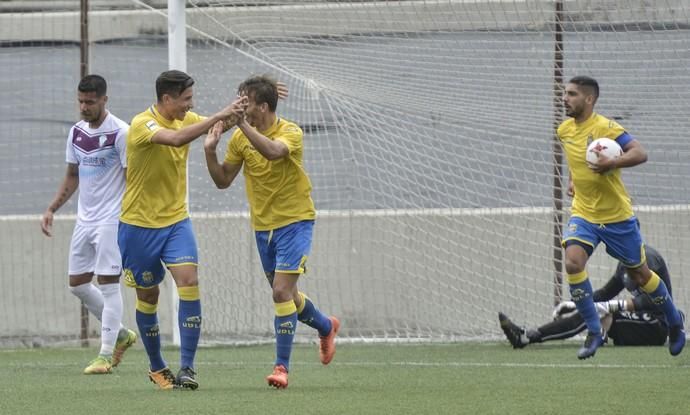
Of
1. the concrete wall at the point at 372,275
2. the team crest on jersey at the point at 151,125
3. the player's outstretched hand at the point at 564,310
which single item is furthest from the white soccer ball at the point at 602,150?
the concrete wall at the point at 372,275

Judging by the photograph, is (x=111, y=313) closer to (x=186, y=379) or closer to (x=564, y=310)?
(x=186, y=379)

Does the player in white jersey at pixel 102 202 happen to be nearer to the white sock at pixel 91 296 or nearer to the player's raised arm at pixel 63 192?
the player's raised arm at pixel 63 192

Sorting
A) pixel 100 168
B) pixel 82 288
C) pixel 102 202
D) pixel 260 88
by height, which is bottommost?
pixel 82 288

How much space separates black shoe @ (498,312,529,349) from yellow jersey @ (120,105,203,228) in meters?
3.81

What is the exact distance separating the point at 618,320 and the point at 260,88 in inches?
178

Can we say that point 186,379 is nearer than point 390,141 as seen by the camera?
Yes

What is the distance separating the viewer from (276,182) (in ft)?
26.7

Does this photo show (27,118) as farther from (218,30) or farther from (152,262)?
(152,262)

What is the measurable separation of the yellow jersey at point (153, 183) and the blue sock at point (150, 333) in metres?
0.53

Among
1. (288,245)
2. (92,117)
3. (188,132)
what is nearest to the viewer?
(188,132)

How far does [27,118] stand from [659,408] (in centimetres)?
880

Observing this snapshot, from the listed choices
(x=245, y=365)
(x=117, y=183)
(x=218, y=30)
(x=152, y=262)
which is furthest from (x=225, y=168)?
(x=218, y=30)

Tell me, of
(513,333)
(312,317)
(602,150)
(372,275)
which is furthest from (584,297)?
(372,275)

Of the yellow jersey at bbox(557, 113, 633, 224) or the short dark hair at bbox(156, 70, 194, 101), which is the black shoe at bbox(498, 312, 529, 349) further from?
the short dark hair at bbox(156, 70, 194, 101)
